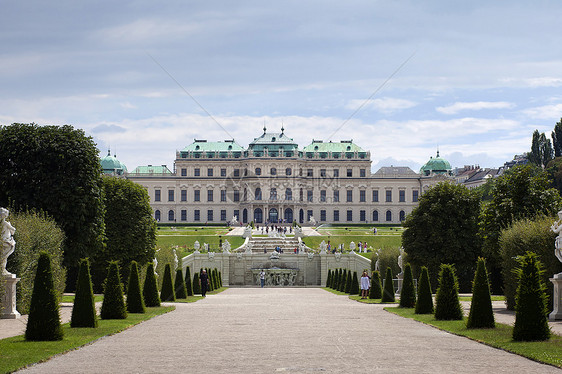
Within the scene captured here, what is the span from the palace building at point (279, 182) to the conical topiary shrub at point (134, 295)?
8224 centimetres

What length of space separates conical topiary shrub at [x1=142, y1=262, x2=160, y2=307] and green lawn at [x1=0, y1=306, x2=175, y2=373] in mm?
4806

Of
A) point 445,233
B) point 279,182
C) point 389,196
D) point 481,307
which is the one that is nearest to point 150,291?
point 481,307

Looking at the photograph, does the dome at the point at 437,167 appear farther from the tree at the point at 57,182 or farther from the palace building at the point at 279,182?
the tree at the point at 57,182

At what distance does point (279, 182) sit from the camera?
10112cm

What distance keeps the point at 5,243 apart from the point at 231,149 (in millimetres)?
90333

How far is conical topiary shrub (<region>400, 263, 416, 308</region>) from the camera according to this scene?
67.9ft

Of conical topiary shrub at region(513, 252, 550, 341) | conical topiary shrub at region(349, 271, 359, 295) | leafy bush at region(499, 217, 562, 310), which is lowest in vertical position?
conical topiary shrub at region(349, 271, 359, 295)

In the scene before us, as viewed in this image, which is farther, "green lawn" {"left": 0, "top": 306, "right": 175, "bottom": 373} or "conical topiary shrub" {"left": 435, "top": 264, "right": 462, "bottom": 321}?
"conical topiary shrub" {"left": 435, "top": 264, "right": 462, "bottom": 321}

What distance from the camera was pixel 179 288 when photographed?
26656 mm

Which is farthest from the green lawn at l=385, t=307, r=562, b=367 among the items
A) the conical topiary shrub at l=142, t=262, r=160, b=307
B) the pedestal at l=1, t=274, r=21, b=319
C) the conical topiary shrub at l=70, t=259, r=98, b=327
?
the pedestal at l=1, t=274, r=21, b=319

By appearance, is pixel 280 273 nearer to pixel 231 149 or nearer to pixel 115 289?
pixel 115 289

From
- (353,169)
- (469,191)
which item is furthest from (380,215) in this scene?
(469,191)

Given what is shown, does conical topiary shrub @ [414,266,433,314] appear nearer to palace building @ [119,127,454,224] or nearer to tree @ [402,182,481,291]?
tree @ [402,182,481,291]

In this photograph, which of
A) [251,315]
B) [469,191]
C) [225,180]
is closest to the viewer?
[251,315]
